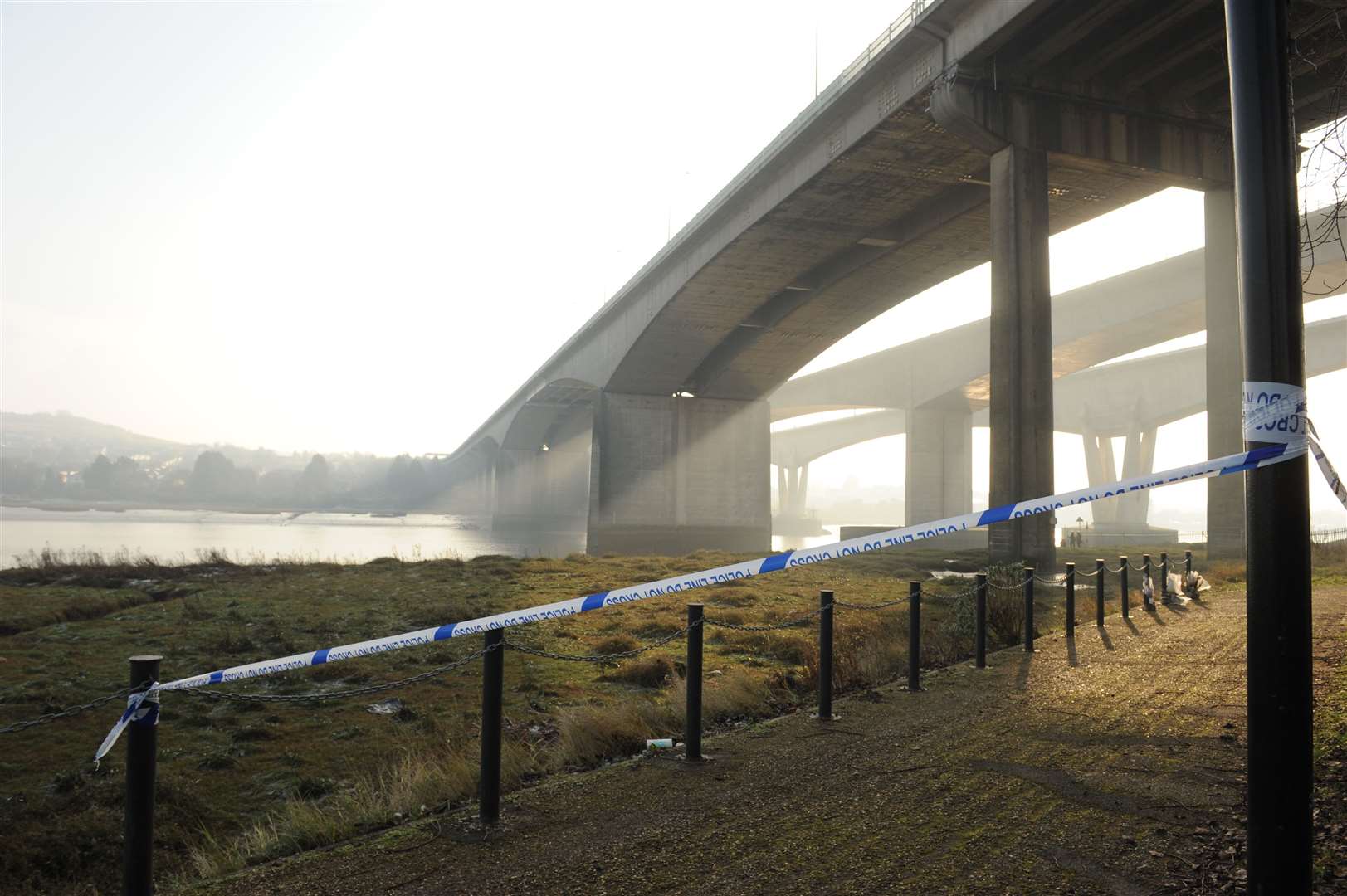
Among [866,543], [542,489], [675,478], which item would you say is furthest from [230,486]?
[866,543]

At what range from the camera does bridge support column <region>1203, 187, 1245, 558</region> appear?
24.9 meters

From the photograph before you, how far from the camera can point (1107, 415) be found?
67.7 m

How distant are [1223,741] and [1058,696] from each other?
5.73 ft

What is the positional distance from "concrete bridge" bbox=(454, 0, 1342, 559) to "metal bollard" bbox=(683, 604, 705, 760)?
7.12 m

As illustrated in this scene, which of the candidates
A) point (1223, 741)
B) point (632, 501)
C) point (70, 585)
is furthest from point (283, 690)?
point (632, 501)

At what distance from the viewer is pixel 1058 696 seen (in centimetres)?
723

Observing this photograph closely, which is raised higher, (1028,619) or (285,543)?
(1028,619)

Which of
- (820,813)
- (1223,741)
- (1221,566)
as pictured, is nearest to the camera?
(820,813)

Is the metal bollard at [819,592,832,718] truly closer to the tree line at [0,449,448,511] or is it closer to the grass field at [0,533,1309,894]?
→ the grass field at [0,533,1309,894]

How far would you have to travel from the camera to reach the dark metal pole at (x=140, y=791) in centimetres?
372

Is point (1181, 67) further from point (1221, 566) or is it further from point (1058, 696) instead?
point (1058, 696)

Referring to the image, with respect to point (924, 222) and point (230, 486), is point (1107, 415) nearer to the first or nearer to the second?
point (924, 222)

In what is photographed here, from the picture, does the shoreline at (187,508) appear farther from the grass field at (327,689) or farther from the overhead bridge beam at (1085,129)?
the grass field at (327,689)

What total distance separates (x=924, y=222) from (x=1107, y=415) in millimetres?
42315
